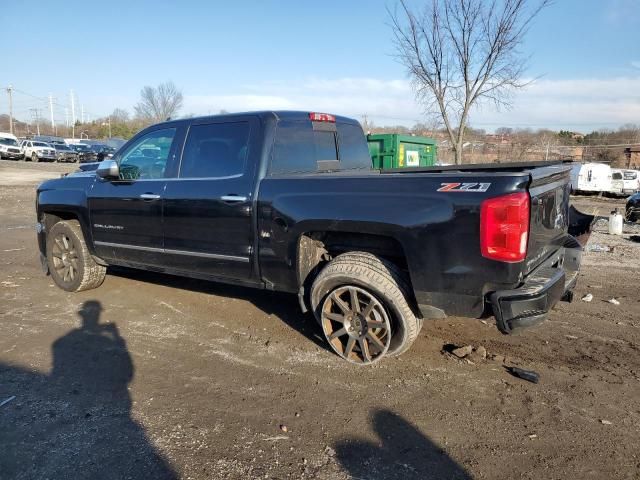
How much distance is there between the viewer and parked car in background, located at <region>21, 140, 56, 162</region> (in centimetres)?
3950

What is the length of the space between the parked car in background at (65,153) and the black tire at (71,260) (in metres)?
40.1

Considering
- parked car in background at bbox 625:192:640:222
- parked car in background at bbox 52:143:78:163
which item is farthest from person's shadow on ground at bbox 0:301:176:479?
parked car in background at bbox 52:143:78:163

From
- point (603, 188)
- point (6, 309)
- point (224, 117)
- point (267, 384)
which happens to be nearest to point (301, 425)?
point (267, 384)

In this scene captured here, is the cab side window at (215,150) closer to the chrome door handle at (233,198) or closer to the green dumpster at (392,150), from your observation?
the chrome door handle at (233,198)

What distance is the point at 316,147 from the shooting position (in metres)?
4.54

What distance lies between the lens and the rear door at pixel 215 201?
4.05 metres

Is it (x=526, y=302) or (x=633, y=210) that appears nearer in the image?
(x=526, y=302)

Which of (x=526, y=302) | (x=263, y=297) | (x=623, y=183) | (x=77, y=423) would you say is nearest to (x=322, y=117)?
(x=263, y=297)

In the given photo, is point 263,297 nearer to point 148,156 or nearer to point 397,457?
point 148,156

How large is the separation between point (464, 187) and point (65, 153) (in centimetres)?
4481

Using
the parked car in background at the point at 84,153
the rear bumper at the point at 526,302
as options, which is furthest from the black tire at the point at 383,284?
the parked car in background at the point at 84,153

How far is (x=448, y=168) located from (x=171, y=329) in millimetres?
3099

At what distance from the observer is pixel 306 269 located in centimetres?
397

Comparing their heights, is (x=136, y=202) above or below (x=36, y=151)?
below
